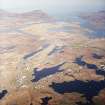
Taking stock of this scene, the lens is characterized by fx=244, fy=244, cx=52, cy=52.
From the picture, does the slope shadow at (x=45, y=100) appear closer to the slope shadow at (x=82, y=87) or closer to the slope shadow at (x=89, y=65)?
the slope shadow at (x=82, y=87)

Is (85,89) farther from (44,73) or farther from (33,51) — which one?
(33,51)

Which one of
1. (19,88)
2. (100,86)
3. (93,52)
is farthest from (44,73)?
(93,52)

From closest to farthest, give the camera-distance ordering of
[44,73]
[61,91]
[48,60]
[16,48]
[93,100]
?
[93,100]
[61,91]
[44,73]
[48,60]
[16,48]

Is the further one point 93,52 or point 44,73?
point 93,52

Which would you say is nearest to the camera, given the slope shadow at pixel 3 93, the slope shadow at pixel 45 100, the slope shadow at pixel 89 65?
the slope shadow at pixel 45 100

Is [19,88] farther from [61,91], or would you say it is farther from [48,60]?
[48,60]

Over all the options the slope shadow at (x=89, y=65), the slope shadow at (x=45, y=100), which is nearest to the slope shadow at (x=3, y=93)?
the slope shadow at (x=45, y=100)

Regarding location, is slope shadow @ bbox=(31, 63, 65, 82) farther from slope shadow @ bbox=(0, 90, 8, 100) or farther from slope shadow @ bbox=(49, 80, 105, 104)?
slope shadow @ bbox=(0, 90, 8, 100)

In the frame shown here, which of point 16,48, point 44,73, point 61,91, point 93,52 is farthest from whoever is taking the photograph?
point 16,48
